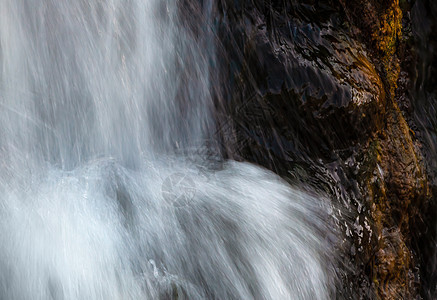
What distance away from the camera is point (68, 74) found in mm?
2568

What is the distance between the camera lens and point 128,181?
98.8 inches

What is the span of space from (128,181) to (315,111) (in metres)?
0.97

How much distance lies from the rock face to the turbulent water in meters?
0.11

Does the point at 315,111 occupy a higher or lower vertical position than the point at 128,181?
higher

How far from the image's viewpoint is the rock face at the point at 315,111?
262 centimetres

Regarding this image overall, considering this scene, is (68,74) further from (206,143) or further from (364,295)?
(364,295)

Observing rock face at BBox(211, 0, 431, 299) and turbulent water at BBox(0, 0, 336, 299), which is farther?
rock face at BBox(211, 0, 431, 299)

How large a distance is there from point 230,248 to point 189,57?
0.98m

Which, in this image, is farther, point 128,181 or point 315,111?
point 315,111

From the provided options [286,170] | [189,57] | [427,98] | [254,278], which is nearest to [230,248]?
[254,278]

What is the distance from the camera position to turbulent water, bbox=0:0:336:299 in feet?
7.23

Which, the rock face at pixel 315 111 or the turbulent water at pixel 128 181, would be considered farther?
the rock face at pixel 315 111

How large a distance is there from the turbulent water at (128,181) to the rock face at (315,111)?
0.11 m

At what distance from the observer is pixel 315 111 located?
2633 mm
